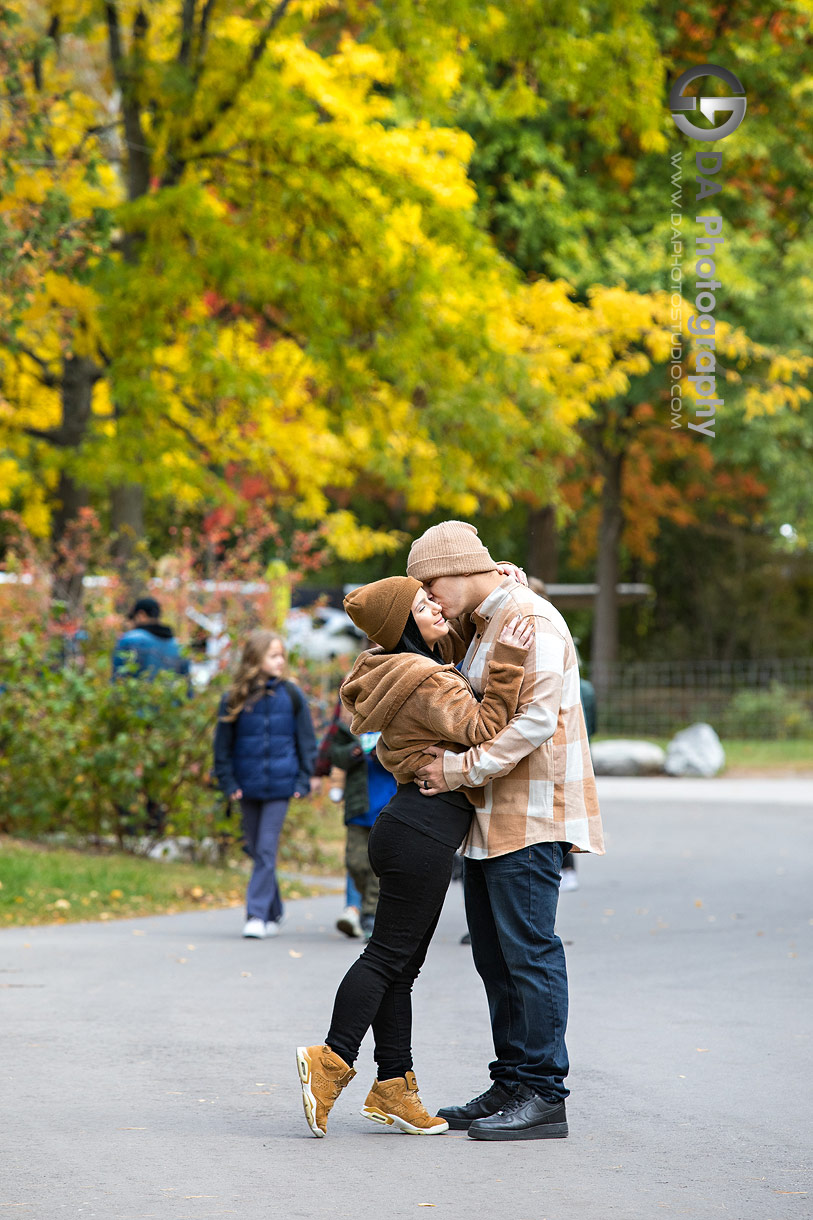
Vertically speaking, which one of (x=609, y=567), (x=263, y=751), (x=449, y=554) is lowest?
(x=263, y=751)

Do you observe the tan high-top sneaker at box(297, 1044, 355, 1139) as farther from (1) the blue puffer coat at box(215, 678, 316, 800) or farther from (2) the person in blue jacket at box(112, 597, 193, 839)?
(2) the person in blue jacket at box(112, 597, 193, 839)

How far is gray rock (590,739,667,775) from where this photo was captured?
2086cm

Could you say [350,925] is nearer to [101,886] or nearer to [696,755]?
[101,886]

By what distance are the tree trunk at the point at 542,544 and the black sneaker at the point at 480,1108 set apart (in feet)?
64.7

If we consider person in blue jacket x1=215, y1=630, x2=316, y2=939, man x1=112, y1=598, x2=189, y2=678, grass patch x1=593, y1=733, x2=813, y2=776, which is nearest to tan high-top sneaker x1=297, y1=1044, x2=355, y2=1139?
person in blue jacket x1=215, y1=630, x2=316, y2=939

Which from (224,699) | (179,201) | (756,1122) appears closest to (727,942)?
(224,699)

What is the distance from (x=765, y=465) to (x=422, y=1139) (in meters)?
19.6

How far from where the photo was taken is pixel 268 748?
9.18 meters

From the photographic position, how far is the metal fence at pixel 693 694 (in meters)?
24.6

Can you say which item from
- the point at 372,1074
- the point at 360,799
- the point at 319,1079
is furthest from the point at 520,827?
the point at 360,799

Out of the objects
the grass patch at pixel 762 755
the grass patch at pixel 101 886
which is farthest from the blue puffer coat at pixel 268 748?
the grass patch at pixel 762 755

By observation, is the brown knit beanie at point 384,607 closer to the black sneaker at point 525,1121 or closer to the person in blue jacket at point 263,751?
the black sneaker at point 525,1121

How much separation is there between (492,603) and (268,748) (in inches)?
176

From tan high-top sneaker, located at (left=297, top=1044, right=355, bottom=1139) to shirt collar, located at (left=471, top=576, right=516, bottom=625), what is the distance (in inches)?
53.2
